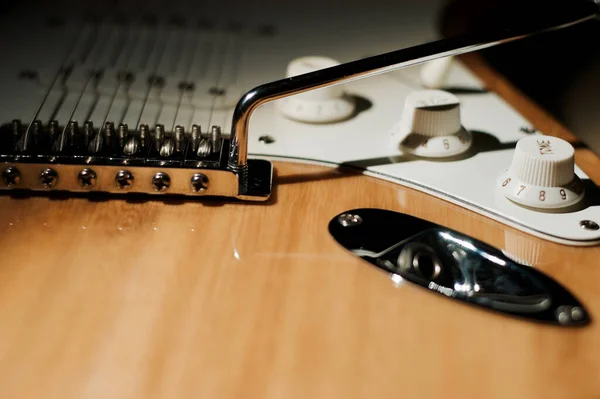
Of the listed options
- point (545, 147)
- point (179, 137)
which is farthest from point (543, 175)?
point (179, 137)

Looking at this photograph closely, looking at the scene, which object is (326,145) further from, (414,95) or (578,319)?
(578,319)

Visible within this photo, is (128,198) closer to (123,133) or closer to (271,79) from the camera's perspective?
(123,133)

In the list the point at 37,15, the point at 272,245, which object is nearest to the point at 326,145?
the point at 272,245

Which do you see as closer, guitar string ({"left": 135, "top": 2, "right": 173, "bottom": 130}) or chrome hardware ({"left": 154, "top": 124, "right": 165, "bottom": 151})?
chrome hardware ({"left": 154, "top": 124, "right": 165, "bottom": 151})

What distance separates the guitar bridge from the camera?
2.19 feet

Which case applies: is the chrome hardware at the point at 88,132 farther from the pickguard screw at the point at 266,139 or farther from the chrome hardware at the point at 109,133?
the pickguard screw at the point at 266,139

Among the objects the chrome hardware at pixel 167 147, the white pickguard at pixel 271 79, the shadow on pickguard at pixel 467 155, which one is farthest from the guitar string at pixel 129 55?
the shadow on pickguard at pixel 467 155

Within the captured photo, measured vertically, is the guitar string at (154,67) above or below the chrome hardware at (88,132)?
above

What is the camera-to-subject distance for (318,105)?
80cm

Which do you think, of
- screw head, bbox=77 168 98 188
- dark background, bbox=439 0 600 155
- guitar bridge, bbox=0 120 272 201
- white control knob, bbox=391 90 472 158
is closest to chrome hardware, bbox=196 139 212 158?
guitar bridge, bbox=0 120 272 201

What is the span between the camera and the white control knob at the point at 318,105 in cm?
80

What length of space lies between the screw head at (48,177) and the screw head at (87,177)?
0.9 inches

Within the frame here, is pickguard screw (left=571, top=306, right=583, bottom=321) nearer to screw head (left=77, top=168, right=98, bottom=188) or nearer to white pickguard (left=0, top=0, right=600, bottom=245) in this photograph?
white pickguard (left=0, top=0, right=600, bottom=245)

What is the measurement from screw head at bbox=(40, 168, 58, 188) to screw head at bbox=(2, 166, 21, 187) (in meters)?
0.02
